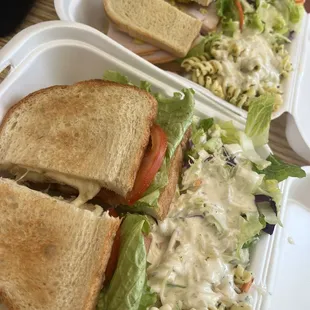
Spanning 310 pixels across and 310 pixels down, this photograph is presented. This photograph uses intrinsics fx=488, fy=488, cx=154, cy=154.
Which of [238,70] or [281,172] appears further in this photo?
[238,70]

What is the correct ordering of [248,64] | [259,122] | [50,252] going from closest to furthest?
[50,252]
[259,122]
[248,64]

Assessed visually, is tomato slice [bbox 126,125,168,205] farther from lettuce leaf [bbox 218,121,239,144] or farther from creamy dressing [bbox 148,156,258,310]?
lettuce leaf [bbox 218,121,239,144]

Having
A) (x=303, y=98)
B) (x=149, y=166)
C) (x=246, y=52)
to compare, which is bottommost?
(x=303, y=98)

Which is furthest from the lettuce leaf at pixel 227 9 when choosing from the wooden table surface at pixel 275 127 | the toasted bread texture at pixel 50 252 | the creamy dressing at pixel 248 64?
the toasted bread texture at pixel 50 252

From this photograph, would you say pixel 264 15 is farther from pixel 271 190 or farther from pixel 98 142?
pixel 98 142

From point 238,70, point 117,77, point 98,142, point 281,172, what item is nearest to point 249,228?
point 281,172

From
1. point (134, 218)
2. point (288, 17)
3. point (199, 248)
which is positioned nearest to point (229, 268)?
point (199, 248)

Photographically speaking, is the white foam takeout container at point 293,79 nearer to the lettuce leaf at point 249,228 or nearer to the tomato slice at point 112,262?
the lettuce leaf at point 249,228
